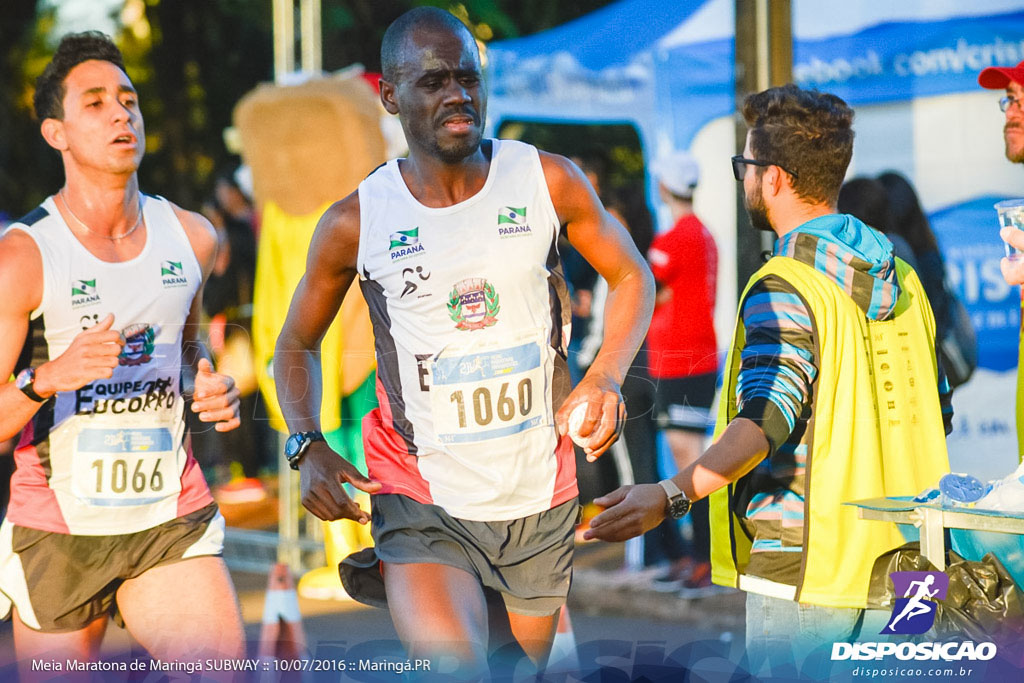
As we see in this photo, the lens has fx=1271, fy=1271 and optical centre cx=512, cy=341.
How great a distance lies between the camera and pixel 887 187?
460 cm

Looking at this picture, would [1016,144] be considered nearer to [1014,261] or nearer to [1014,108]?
[1014,108]

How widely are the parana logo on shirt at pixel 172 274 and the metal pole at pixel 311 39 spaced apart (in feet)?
5.05

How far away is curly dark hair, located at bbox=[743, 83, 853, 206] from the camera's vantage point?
11.3 feet

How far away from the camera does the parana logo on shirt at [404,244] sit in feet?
10.8

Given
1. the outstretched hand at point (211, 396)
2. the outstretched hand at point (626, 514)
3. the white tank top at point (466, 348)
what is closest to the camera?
the outstretched hand at point (626, 514)

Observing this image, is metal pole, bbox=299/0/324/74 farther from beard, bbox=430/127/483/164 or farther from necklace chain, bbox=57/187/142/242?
beard, bbox=430/127/483/164

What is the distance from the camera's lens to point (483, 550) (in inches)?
128

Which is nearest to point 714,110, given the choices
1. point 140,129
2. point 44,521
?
point 140,129

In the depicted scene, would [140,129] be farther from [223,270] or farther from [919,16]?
[919,16]

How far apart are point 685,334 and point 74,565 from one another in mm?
2319

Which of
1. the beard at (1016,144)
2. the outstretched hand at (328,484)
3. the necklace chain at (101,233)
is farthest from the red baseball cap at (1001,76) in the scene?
the necklace chain at (101,233)

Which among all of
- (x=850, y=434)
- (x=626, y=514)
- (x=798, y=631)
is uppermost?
(x=850, y=434)

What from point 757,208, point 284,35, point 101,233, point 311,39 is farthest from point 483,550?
point 284,35

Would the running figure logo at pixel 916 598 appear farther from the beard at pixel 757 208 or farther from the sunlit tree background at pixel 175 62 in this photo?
the sunlit tree background at pixel 175 62
